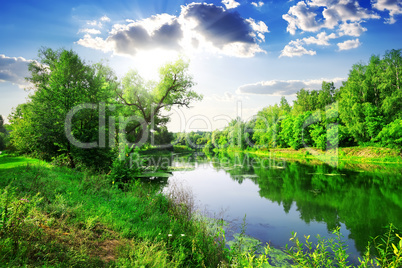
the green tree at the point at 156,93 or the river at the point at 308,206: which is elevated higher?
the green tree at the point at 156,93

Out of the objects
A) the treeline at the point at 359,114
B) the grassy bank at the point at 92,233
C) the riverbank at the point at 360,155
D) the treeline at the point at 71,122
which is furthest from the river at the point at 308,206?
the treeline at the point at 359,114

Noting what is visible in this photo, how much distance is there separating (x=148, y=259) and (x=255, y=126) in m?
75.8

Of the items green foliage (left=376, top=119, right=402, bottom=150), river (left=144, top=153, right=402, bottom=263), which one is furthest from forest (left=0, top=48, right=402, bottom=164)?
river (left=144, top=153, right=402, bottom=263)

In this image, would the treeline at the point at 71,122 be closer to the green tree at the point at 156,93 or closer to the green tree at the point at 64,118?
the green tree at the point at 64,118

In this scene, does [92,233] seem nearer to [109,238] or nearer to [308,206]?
[109,238]

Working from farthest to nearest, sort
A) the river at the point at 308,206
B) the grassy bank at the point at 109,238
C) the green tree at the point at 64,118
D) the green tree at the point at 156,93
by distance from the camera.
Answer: the green tree at the point at 156,93, the green tree at the point at 64,118, the river at the point at 308,206, the grassy bank at the point at 109,238

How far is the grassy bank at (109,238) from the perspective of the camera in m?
3.54

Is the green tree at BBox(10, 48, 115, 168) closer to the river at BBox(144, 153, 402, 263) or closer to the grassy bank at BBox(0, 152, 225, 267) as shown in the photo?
the grassy bank at BBox(0, 152, 225, 267)

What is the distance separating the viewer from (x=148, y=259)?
416 cm

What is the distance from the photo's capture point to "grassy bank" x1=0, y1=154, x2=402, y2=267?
354cm

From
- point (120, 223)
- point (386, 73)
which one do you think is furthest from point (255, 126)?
point (120, 223)

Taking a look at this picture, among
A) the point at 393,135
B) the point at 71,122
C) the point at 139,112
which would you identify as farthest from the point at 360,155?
the point at 71,122

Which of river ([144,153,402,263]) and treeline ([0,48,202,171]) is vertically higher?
treeline ([0,48,202,171])

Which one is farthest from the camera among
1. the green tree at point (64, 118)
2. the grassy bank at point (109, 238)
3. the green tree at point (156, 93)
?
the green tree at point (156, 93)
